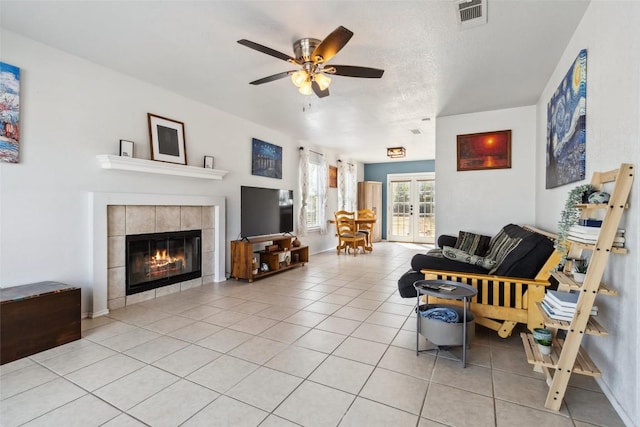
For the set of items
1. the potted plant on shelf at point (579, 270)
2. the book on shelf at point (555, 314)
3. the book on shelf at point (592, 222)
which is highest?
the book on shelf at point (592, 222)

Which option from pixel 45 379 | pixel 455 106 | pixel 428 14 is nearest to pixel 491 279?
pixel 428 14

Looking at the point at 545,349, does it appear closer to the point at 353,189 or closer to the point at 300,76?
the point at 300,76

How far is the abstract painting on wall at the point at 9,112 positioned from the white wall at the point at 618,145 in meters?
4.28

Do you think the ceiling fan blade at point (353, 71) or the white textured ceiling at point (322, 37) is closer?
the white textured ceiling at point (322, 37)

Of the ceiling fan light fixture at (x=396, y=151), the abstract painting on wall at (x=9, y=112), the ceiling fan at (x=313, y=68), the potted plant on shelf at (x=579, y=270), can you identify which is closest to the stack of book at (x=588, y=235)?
the potted plant on shelf at (x=579, y=270)

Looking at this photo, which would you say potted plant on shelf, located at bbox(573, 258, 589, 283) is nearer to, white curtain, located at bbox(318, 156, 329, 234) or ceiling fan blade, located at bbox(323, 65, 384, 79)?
ceiling fan blade, located at bbox(323, 65, 384, 79)

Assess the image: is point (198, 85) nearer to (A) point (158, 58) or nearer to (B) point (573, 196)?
(A) point (158, 58)

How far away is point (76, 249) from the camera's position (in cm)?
305

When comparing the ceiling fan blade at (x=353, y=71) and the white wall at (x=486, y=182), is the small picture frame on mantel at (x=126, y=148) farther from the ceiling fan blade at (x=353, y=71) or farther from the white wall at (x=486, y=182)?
the white wall at (x=486, y=182)

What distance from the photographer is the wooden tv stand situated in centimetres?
465

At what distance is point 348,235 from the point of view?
24.4 feet

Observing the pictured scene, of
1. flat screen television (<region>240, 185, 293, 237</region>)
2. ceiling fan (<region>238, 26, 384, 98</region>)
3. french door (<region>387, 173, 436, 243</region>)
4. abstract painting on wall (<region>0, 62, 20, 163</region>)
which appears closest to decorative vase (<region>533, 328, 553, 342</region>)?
ceiling fan (<region>238, 26, 384, 98</region>)

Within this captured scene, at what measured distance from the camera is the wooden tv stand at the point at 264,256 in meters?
4.65

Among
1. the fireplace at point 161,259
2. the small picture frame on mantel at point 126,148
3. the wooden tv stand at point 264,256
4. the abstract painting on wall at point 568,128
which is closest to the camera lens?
the abstract painting on wall at point 568,128
